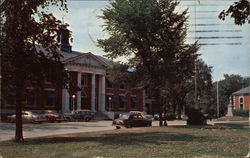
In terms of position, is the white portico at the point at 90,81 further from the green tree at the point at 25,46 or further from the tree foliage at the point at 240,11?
the tree foliage at the point at 240,11

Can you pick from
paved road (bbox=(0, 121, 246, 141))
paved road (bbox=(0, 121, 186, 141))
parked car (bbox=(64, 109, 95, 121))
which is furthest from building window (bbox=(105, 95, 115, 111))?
paved road (bbox=(0, 121, 186, 141))

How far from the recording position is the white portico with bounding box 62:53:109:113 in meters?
48.8

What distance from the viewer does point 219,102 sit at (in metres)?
67.2

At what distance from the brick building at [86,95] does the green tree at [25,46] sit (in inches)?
952

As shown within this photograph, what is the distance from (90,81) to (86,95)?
3.18m

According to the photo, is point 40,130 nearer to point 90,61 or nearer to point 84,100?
point 90,61

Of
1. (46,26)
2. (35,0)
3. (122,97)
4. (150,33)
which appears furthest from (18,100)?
(122,97)

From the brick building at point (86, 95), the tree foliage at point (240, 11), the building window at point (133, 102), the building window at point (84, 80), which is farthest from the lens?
the building window at point (133, 102)

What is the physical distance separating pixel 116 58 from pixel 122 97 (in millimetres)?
29639

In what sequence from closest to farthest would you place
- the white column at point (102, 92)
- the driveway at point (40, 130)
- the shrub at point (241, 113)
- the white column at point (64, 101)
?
the driveway at point (40, 130) → the white column at point (64, 101) → the white column at point (102, 92) → the shrub at point (241, 113)

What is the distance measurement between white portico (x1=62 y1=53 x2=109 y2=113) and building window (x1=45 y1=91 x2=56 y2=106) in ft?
5.06

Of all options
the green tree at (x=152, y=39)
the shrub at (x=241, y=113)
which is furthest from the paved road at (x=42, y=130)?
the shrub at (x=241, y=113)

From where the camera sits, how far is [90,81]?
184 ft

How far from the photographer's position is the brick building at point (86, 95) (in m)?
45.6
